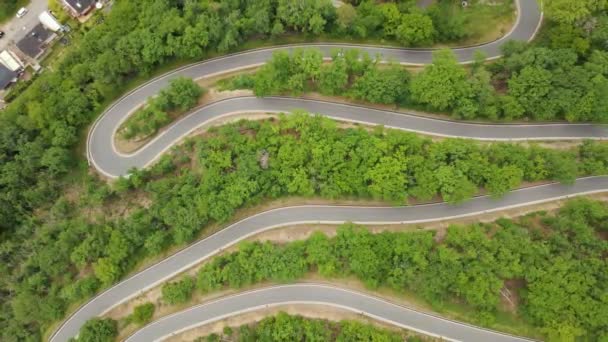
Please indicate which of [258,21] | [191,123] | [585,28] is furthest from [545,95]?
[191,123]

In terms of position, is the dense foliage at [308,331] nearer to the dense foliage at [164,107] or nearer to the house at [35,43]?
the dense foliage at [164,107]

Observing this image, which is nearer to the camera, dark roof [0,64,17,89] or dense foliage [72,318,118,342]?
dense foliage [72,318,118,342]

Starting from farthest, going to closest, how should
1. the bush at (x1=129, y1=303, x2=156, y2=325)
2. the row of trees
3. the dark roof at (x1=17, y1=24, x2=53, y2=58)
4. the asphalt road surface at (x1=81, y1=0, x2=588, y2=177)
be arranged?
the dark roof at (x1=17, y1=24, x2=53, y2=58), the asphalt road surface at (x1=81, y1=0, x2=588, y2=177), the row of trees, the bush at (x1=129, y1=303, x2=156, y2=325)

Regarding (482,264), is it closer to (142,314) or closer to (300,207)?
(300,207)

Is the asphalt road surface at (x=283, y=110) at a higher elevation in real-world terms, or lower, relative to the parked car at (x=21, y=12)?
lower

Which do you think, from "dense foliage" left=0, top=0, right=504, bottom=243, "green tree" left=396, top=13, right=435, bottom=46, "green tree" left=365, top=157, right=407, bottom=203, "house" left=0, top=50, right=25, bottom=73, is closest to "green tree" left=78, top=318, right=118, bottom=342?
"dense foliage" left=0, top=0, right=504, bottom=243

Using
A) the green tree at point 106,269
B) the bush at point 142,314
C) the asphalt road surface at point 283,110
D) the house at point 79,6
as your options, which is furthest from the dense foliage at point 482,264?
the house at point 79,6

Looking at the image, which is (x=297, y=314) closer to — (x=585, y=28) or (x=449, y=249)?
(x=449, y=249)

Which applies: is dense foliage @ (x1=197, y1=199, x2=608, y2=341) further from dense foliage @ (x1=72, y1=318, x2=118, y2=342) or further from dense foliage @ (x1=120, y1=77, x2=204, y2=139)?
dense foliage @ (x1=120, y1=77, x2=204, y2=139)
